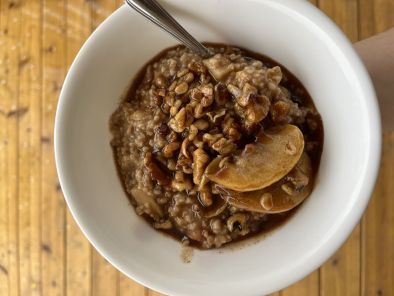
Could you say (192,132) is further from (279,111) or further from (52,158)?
(52,158)

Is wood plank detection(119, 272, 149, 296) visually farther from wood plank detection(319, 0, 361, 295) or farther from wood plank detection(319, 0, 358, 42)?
wood plank detection(319, 0, 358, 42)

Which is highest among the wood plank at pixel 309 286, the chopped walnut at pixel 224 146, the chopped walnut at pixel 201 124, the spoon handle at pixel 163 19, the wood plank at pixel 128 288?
the spoon handle at pixel 163 19

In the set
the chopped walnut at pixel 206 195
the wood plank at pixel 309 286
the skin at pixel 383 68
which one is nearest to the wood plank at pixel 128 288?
the wood plank at pixel 309 286

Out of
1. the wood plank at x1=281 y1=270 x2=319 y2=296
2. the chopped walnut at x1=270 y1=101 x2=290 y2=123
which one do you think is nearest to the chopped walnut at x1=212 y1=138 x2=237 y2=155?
the chopped walnut at x1=270 y1=101 x2=290 y2=123

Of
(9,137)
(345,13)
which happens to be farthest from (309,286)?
(9,137)

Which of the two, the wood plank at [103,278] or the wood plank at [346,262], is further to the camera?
the wood plank at [103,278]

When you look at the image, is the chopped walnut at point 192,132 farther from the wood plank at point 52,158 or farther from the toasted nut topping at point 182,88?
the wood plank at point 52,158

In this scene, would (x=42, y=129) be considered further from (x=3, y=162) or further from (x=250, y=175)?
(x=250, y=175)
